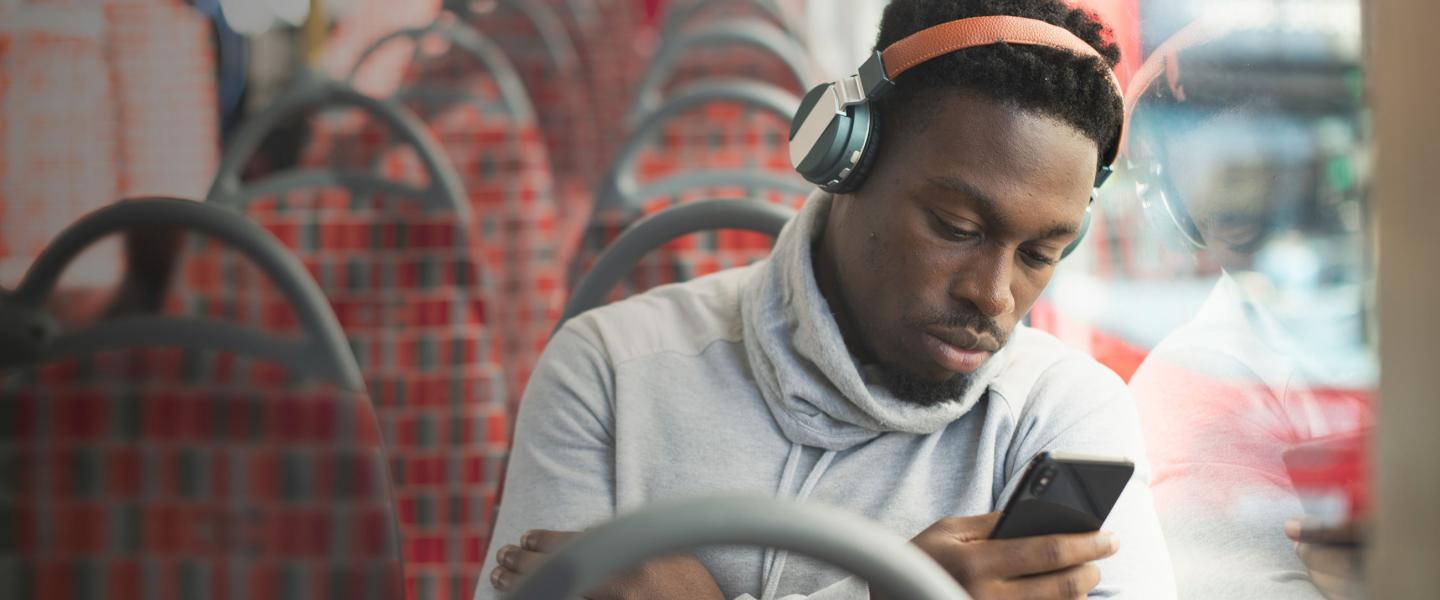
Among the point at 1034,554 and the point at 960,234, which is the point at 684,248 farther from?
the point at 1034,554

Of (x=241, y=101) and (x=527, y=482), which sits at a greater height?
(x=241, y=101)

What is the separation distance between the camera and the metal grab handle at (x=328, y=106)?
202 centimetres

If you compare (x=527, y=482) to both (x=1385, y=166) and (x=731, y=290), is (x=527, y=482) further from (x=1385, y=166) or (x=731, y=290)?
(x=1385, y=166)

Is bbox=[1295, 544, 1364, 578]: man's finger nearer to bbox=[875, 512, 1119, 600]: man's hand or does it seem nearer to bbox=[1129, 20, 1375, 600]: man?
bbox=[1129, 20, 1375, 600]: man

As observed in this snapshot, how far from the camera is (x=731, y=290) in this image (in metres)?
1.19

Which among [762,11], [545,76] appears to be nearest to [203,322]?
[762,11]

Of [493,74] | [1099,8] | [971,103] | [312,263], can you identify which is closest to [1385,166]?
[971,103]

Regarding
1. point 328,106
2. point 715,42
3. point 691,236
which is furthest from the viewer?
point 715,42

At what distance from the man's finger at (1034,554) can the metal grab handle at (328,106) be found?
135 centimetres

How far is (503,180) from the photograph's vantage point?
103 inches

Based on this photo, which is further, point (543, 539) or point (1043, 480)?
point (543, 539)

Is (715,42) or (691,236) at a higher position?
(715,42)

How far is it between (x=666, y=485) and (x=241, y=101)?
3.02 m

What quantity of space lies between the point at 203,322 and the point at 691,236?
61cm
